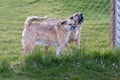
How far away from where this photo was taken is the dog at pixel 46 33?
25.9 ft

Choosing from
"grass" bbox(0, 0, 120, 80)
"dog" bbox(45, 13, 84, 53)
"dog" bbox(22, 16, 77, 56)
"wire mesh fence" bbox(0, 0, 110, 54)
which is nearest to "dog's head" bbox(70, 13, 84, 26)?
"dog" bbox(45, 13, 84, 53)

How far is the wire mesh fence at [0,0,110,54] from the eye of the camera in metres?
10.2

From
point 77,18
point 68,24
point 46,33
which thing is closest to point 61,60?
point 46,33

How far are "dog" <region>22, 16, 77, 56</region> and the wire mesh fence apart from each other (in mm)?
1335

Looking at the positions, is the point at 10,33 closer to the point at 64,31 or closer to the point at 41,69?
the point at 64,31

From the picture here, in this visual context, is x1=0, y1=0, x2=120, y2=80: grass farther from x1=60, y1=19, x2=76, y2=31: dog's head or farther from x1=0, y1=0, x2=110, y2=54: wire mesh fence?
x1=60, y1=19, x2=76, y2=31: dog's head

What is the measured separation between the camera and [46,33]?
8.12 metres

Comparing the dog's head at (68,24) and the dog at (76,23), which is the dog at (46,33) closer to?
the dog's head at (68,24)

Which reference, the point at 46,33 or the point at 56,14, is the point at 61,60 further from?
the point at 56,14

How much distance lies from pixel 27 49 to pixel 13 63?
50cm

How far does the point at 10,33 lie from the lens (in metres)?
10.6

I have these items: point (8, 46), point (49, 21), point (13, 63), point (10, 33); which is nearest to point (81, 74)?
point (13, 63)

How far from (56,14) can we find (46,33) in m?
4.80

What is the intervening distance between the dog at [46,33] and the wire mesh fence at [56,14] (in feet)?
4.38
